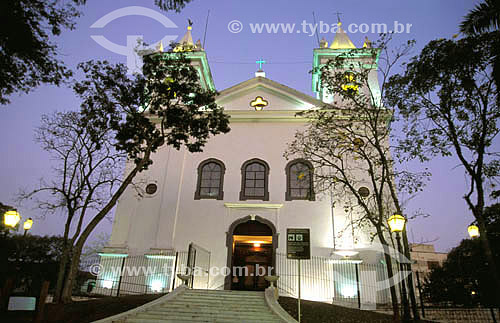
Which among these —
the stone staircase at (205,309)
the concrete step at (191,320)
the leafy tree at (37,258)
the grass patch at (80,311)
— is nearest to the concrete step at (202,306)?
the stone staircase at (205,309)

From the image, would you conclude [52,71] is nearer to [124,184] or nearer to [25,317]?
[124,184]

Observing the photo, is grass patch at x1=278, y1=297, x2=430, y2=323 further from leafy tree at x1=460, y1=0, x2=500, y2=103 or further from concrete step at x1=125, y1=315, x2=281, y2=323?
leafy tree at x1=460, y1=0, x2=500, y2=103

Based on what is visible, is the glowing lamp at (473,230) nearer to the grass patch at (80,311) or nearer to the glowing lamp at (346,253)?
the glowing lamp at (346,253)

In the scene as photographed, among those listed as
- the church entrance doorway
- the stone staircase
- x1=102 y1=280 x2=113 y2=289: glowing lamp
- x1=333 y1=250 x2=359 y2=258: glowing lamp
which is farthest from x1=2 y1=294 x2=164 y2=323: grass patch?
x1=333 y1=250 x2=359 y2=258: glowing lamp

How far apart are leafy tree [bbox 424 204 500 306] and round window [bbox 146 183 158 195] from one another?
16018 millimetres

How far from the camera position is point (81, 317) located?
9.99m

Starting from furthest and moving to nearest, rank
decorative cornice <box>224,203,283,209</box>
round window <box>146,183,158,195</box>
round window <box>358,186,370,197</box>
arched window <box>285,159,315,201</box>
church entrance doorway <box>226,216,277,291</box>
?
round window <box>146,183,158,195</box>, arched window <box>285,159,315,201</box>, decorative cornice <box>224,203,283,209</box>, round window <box>358,186,370,197</box>, church entrance doorway <box>226,216,277,291</box>

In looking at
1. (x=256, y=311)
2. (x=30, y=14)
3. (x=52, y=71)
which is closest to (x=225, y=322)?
(x=256, y=311)

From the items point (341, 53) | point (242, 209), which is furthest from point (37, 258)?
point (341, 53)

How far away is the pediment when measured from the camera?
18.9 metres

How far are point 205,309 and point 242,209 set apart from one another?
655 centimetres

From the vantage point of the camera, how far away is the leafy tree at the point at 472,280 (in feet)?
51.4

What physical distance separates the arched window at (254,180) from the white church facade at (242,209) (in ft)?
0.17

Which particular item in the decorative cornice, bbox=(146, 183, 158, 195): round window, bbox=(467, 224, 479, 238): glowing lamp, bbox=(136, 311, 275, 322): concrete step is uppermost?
bbox=(146, 183, 158, 195): round window
